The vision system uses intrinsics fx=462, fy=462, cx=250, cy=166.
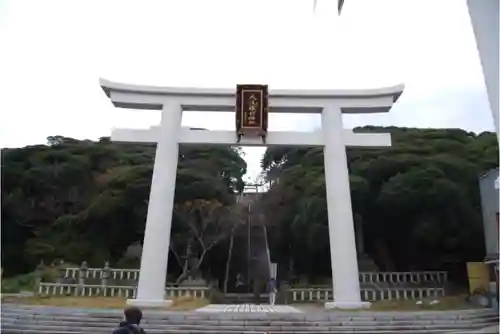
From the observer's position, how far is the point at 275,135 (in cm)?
1232

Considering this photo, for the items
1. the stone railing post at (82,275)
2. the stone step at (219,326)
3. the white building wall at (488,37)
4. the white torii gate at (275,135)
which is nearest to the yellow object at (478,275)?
the white torii gate at (275,135)

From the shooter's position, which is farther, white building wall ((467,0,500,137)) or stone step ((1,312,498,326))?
stone step ((1,312,498,326))

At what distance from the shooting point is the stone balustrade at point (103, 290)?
14.2 m

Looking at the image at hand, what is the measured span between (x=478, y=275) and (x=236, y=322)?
8012 millimetres

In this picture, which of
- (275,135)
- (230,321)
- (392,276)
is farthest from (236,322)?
(392,276)

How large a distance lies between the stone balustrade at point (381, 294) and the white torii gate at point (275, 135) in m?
3.75

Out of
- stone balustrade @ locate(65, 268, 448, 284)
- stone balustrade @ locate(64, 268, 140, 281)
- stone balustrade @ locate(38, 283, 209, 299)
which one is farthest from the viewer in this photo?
stone balustrade @ locate(65, 268, 448, 284)

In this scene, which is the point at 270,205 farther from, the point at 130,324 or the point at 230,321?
the point at 130,324

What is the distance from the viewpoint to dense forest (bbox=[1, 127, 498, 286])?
17.3 m

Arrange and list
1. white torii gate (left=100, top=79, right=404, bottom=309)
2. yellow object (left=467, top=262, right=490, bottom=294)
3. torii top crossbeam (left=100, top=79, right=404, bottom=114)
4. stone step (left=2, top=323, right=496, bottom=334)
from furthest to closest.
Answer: yellow object (left=467, top=262, right=490, bottom=294) → torii top crossbeam (left=100, top=79, right=404, bottom=114) → white torii gate (left=100, top=79, right=404, bottom=309) → stone step (left=2, top=323, right=496, bottom=334)

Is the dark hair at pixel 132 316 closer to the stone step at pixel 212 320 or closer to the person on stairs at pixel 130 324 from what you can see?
the person on stairs at pixel 130 324

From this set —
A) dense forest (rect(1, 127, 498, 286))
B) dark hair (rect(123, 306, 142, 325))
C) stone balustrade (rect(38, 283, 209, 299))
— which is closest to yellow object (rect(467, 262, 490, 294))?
dense forest (rect(1, 127, 498, 286))

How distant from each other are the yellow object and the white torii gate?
14.4 ft

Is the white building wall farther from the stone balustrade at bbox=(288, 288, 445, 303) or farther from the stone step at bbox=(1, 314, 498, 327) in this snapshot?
the stone balustrade at bbox=(288, 288, 445, 303)
